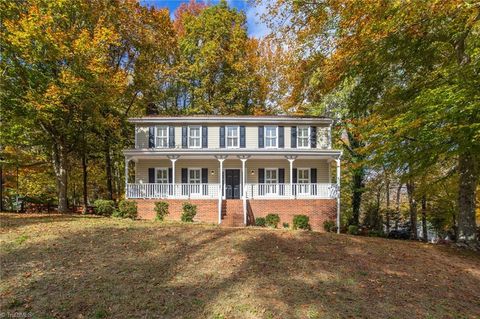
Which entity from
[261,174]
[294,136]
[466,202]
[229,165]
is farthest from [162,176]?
[466,202]

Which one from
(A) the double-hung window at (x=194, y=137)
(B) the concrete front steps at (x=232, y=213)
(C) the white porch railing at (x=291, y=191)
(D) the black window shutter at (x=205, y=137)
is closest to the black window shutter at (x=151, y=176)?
(A) the double-hung window at (x=194, y=137)

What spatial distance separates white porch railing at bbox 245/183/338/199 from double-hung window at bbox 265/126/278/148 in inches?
112

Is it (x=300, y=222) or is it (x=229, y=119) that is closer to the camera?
(x=300, y=222)

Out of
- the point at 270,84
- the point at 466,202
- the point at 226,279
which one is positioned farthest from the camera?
the point at 270,84

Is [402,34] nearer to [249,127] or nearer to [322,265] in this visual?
[322,265]

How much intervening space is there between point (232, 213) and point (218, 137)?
5.11 metres

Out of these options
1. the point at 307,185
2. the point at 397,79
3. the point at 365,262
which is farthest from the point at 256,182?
the point at 365,262

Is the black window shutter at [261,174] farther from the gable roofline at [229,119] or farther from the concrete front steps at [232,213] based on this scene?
the gable roofline at [229,119]

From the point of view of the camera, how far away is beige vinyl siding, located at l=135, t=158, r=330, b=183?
61.2 ft

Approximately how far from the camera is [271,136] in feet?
61.7

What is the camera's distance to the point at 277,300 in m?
5.21

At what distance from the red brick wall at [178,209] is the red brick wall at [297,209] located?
2148 mm

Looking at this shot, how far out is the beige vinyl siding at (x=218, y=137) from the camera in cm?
1872

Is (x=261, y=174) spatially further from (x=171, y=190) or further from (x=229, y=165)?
(x=171, y=190)
